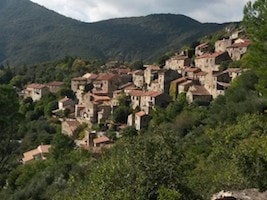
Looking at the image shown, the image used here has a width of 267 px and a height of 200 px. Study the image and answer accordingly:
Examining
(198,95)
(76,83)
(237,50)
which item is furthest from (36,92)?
(198,95)

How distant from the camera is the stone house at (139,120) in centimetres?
4364

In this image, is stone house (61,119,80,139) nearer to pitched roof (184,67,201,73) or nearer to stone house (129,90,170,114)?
stone house (129,90,170,114)

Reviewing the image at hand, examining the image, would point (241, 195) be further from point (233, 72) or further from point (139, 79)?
point (139, 79)

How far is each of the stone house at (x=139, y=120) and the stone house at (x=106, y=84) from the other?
40.4 feet

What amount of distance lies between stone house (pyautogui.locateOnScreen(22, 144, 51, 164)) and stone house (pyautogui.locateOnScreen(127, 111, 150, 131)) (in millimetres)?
8405

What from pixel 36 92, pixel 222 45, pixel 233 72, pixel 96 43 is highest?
pixel 96 43

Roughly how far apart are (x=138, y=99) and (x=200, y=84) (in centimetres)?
645

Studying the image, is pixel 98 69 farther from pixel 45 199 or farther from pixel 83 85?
pixel 45 199

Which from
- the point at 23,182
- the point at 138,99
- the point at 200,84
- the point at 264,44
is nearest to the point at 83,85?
the point at 138,99

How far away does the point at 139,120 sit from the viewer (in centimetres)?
4384

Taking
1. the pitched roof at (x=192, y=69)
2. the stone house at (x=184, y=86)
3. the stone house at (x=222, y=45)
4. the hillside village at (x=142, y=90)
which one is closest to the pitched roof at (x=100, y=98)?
the hillside village at (x=142, y=90)

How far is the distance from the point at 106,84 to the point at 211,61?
13.6 m

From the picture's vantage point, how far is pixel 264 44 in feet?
51.2

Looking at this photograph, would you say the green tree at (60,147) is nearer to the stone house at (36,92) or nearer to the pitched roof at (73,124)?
the pitched roof at (73,124)
